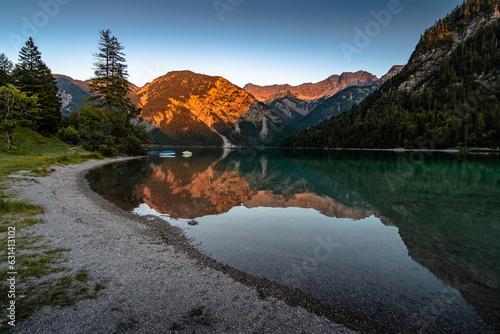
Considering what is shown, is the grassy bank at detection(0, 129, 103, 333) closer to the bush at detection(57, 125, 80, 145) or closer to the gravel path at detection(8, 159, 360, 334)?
the gravel path at detection(8, 159, 360, 334)

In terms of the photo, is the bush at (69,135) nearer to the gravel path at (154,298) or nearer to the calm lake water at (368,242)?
the calm lake water at (368,242)

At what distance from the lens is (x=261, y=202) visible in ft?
90.9

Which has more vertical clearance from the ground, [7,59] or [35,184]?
[7,59]

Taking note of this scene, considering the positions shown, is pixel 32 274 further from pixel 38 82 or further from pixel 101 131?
pixel 38 82

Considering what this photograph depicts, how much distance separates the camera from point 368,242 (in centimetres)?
1569

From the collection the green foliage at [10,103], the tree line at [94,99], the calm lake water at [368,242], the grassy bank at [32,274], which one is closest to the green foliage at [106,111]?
the tree line at [94,99]

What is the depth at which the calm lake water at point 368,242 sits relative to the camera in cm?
918

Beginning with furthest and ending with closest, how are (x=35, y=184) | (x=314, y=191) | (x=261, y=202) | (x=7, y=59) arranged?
(x=7, y=59) → (x=314, y=191) → (x=261, y=202) → (x=35, y=184)

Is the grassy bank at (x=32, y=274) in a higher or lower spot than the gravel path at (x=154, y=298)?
higher

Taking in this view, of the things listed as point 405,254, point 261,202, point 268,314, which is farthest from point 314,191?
point 268,314

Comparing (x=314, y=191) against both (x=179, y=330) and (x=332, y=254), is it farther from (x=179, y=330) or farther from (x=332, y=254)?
(x=179, y=330)

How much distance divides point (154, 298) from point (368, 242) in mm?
13473

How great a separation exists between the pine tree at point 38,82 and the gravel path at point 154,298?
74627 mm

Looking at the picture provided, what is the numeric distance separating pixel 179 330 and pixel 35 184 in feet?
92.2
